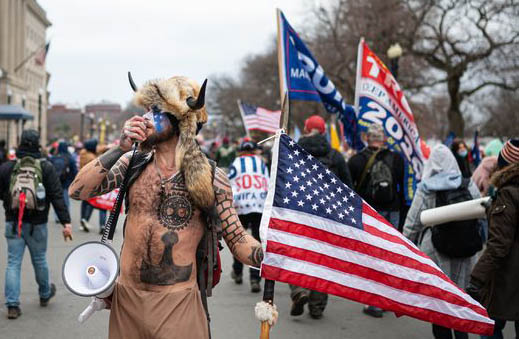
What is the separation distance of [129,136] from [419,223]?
321 centimetres

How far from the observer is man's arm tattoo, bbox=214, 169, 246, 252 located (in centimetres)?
315

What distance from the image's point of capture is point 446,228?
4.91 meters

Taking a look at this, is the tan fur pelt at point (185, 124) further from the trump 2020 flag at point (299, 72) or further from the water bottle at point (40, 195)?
the trump 2020 flag at point (299, 72)

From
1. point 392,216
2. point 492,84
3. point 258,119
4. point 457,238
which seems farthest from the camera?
point 492,84

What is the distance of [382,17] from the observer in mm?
29188

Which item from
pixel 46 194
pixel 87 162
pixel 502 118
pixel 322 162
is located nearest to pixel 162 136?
pixel 322 162

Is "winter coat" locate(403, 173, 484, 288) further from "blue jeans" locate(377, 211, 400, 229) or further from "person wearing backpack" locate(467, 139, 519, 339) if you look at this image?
"blue jeans" locate(377, 211, 400, 229)

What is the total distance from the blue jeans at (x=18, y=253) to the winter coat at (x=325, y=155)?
302cm

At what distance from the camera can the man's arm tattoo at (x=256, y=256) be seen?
10.3 feet

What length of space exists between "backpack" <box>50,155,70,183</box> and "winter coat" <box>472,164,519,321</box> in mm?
10175

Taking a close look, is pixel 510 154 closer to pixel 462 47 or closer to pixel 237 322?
pixel 237 322

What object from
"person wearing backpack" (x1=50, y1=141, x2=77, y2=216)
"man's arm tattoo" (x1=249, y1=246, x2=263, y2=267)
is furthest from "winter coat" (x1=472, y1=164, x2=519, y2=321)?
"person wearing backpack" (x1=50, y1=141, x2=77, y2=216)

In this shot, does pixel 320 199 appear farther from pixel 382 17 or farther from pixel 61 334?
pixel 382 17

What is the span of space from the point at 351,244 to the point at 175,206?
1044 millimetres
